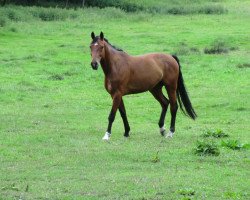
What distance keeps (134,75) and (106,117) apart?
336 cm

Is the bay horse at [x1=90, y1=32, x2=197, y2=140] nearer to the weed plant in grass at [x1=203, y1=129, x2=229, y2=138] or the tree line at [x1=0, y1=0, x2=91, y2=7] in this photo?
the weed plant in grass at [x1=203, y1=129, x2=229, y2=138]

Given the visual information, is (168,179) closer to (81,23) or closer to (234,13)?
(81,23)

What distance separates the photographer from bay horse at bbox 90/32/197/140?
1489 centimetres

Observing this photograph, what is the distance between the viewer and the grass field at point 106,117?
1061cm

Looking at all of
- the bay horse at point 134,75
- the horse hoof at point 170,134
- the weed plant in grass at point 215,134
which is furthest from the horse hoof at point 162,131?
the weed plant in grass at point 215,134

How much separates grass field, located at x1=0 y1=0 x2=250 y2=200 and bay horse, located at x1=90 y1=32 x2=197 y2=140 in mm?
708

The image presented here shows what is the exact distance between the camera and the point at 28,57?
2903 cm

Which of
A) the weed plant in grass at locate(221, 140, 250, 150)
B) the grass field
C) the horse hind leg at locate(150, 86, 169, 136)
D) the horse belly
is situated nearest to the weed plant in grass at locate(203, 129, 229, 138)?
the grass field

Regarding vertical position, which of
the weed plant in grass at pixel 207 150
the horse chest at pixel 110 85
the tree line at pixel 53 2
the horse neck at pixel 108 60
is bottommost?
the tree line at pixel 53 2

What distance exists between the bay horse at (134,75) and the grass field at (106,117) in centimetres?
71

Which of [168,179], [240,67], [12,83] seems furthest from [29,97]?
[168,179]

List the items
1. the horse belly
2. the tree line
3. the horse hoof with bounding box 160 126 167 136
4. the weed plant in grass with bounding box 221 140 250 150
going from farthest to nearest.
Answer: the tree line
the horse hoof with bounding box 160 126 167 136
the horse belly
the weed plant in grass with bounding box 221 140 250 150

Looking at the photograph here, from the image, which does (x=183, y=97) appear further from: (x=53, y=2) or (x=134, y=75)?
(x=53, y=2)

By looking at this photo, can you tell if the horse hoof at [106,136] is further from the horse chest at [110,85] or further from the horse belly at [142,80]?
the horse belly at [142,80]
